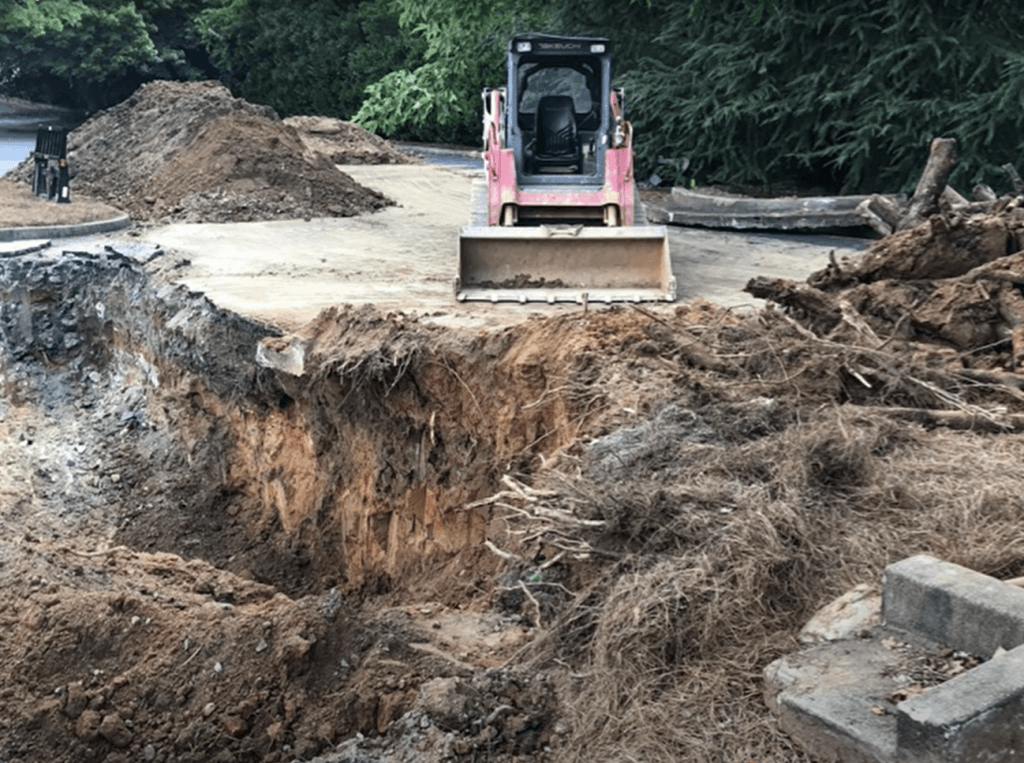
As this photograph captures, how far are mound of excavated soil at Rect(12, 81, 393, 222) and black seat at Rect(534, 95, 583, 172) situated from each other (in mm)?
4608

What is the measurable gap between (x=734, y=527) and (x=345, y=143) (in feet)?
73.7

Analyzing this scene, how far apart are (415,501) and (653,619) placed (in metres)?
4.34

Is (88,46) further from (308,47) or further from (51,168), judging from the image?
(51,168)

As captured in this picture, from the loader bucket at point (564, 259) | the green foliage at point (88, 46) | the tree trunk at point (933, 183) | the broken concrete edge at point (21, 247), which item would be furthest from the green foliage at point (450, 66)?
the tree trunk at point (933, 183)

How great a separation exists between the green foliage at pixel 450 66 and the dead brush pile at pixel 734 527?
51.2ft

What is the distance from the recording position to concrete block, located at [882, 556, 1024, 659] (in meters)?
4.93

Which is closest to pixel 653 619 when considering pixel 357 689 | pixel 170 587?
pixel 357 689

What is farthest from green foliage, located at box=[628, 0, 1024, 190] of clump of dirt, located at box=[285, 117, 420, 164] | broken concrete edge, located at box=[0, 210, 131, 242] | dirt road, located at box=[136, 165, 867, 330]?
broken concrete edge, located at box=[0, 210, 131, 242]

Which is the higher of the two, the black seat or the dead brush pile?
the black seat

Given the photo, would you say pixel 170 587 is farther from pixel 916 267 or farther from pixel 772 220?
pixel 772 220

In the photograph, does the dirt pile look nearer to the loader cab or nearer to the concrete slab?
the concrete slab

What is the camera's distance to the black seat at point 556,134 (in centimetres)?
1446

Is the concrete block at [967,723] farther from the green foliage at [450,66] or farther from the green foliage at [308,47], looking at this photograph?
the green foliage at [308,47]

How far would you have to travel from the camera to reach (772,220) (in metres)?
Result: 16.6
